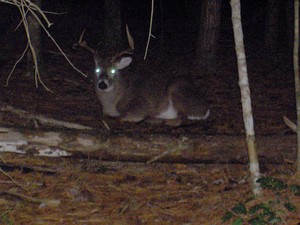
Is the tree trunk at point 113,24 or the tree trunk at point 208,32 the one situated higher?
Result: the tree trunk at point 113,24

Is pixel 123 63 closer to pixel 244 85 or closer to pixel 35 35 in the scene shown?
pixel 35 35

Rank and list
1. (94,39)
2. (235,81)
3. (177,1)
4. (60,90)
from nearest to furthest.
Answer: (60,90) < (235,81) < (94,39) < (177,1)

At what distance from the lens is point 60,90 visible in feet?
30.3

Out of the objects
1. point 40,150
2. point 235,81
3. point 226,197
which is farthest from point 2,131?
point 235,81

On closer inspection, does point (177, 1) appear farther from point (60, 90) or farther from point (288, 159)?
point (288, 159)

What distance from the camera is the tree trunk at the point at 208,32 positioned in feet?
33.0

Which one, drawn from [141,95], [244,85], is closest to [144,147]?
[244,85]

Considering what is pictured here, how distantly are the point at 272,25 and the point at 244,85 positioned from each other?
828 centimetres

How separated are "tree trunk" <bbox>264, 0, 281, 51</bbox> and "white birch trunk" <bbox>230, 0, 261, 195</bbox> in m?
8.09

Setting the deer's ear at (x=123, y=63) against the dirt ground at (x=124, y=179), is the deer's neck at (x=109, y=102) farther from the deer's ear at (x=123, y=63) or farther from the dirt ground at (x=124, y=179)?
the deer's ear at (x=123, y=63)

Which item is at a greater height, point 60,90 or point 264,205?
point 60,90

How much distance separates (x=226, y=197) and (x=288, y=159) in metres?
0.99

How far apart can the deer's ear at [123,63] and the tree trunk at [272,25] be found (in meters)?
5.59

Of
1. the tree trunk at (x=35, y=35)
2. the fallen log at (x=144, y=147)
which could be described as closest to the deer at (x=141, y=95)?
the tree trunk at (x=35, y=35)
